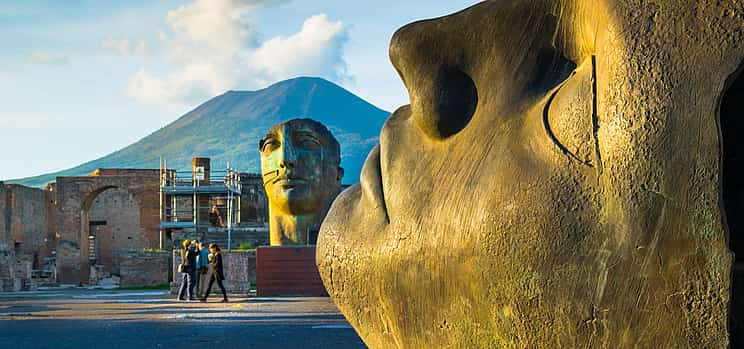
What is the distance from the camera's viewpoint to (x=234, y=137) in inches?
7092

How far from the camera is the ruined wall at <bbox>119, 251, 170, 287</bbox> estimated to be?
30.5m

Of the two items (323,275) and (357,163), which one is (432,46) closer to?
(323,275)

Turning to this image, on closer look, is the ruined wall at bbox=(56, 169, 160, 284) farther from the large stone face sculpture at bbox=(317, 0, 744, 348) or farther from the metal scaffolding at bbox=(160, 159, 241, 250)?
the large stone face sculpture at bbox=(317, 0, 744, 348)

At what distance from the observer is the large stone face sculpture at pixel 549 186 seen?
1445mm

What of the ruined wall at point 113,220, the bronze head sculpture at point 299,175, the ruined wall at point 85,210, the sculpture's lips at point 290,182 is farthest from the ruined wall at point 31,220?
the sculpture's lips at point 290,182

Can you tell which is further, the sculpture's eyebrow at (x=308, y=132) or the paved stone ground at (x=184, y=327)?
the sculpture's eyebrow at (x=308, y=132)

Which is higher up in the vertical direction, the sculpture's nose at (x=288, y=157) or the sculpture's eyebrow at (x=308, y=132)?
the sculpture's eyebrow at (x=308, y=132)

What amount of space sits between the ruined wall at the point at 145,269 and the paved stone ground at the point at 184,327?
14.6 metres

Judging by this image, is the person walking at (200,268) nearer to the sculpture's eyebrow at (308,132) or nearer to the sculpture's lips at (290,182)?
the sculpture's lips at (290,182)

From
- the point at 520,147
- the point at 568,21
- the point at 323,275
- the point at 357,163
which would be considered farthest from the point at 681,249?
the point at 357,163

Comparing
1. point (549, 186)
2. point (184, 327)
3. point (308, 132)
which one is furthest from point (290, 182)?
point (549, 186)

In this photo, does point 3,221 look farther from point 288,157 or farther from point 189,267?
point 288,157

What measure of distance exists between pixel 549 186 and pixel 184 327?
9335 mm

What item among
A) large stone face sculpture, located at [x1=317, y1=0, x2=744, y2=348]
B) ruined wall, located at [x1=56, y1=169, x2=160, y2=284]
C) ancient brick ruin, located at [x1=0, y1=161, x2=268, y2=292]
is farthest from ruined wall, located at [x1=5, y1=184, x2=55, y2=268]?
large stone face sculpture, located at [x1=317, y1=0, x2=744, y2=348]
